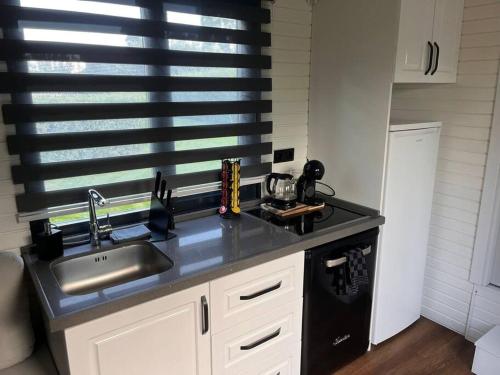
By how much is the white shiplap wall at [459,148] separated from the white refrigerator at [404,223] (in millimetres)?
136

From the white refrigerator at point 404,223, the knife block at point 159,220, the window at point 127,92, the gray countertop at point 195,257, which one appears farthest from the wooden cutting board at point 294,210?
the knife block at point 159,220

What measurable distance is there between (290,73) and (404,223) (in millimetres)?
1162

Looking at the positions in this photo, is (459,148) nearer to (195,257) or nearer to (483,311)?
(483,311)

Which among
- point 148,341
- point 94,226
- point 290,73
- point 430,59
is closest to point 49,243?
point 94,226

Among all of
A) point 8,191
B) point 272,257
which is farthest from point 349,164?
point 8,191

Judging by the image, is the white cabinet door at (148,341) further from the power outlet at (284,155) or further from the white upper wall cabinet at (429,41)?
the white upper wall cabinet at (429,41)

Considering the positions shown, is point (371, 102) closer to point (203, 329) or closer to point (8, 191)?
point (203, 329)

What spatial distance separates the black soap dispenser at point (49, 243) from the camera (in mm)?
1646

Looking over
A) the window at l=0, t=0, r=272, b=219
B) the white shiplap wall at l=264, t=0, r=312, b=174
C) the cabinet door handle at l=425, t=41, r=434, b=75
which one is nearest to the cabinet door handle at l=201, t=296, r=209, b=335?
the window at l=0, t=0, r=272, b=219

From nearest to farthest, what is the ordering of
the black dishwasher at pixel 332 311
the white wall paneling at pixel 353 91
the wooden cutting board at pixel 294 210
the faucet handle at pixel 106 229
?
the faucet handle at pixel 106 229
the black dishwasher at pixel 332 311
the white wall paneling at pixel 353 91
the wooden cutting board at pixel 294 210

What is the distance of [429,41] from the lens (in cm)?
218

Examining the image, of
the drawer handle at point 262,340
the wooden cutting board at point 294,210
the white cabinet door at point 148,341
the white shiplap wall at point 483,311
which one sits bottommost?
the white shiplap wall at point 483,311

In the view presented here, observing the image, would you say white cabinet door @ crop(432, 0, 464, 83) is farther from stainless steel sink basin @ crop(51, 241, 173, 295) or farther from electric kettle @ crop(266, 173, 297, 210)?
stainless steel sink basin @ crop(51, 241, 173, 295)

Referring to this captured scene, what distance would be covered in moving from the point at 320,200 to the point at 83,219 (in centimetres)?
136
